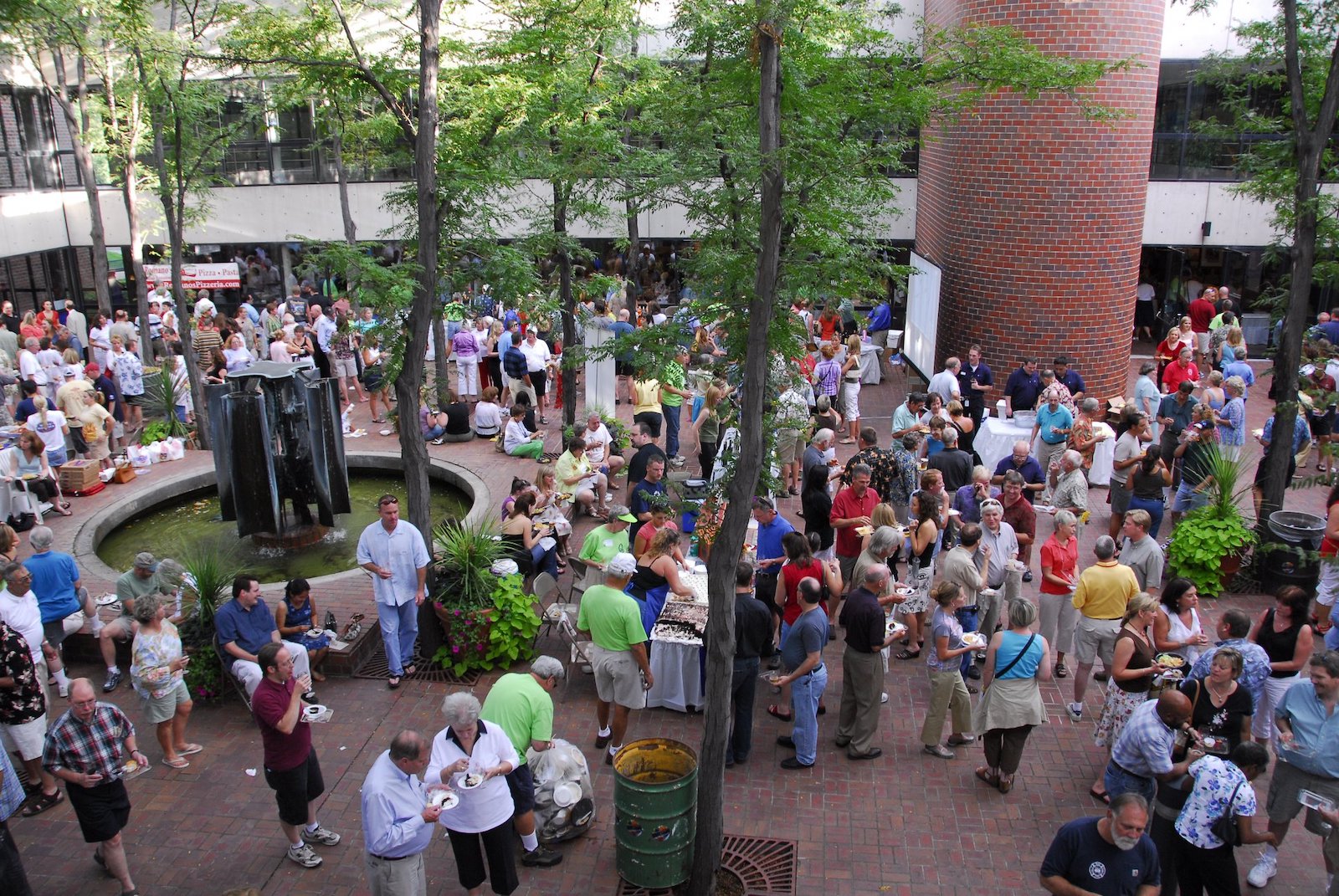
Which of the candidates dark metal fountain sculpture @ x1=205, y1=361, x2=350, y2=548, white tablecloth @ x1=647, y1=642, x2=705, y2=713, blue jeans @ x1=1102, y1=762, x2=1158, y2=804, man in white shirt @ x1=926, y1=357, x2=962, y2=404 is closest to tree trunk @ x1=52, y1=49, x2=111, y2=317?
dark metal fountain sculpture @ x1=205, y1=361, x2=350, y2=548

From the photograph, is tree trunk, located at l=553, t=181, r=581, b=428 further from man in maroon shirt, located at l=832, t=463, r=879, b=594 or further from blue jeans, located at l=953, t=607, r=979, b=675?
blue jeans, located at l=953, t=607, r=979, b=675

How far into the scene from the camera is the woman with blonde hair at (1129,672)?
24.4 feet

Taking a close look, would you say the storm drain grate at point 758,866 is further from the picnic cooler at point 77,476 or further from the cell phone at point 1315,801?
the picnic cooler at point 77,476

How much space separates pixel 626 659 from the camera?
7938 millimetres

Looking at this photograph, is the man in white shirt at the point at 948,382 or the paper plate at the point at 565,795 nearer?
the paper plate at the point at 565,795

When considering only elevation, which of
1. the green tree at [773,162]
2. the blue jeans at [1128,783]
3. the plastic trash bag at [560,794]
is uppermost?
the green tree at [773,162]

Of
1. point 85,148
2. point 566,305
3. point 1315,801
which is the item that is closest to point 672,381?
point 566,305

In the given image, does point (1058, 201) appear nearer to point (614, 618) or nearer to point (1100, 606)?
point (1100, 606)

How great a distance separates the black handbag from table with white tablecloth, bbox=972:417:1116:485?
8.16 m

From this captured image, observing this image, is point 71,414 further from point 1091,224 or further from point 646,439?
point 1091,224

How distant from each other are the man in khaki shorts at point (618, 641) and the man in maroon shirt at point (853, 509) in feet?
9.07

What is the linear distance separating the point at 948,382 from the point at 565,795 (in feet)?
29.9

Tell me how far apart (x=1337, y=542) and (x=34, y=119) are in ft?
88.8

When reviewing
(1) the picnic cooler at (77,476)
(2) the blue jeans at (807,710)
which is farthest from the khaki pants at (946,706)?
(1) the picnic cooler at (77,476)
